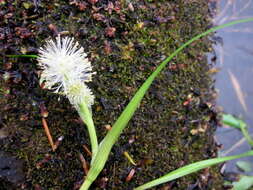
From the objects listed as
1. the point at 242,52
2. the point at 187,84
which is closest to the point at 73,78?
the point at 187,84

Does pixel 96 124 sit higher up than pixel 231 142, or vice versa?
pixel 96 124

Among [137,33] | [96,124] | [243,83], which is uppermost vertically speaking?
[137,33]

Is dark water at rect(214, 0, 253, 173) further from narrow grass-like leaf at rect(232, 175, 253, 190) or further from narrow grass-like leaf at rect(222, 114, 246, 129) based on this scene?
narrow grass-like leaf at rect(232, 175, 253, 190)

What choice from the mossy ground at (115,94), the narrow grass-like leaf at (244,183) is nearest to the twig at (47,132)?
the mossy ground at (115,94)

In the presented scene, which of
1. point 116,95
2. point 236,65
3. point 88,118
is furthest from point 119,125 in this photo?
point 236,65

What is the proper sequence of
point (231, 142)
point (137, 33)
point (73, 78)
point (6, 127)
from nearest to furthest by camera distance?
point (73, 78)
point (6, 127)
point (137, 33)
point (231, 142)

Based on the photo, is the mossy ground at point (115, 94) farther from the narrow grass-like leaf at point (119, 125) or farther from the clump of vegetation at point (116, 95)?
the narrow grass-like leaf at point (119, 125)

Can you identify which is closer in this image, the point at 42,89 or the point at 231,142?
the point at 42,89

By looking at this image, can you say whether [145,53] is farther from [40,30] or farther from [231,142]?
[231,142]

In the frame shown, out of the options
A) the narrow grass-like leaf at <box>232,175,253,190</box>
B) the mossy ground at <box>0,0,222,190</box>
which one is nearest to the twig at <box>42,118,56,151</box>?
the mossy ground at <box>0,0,222,190</box>
